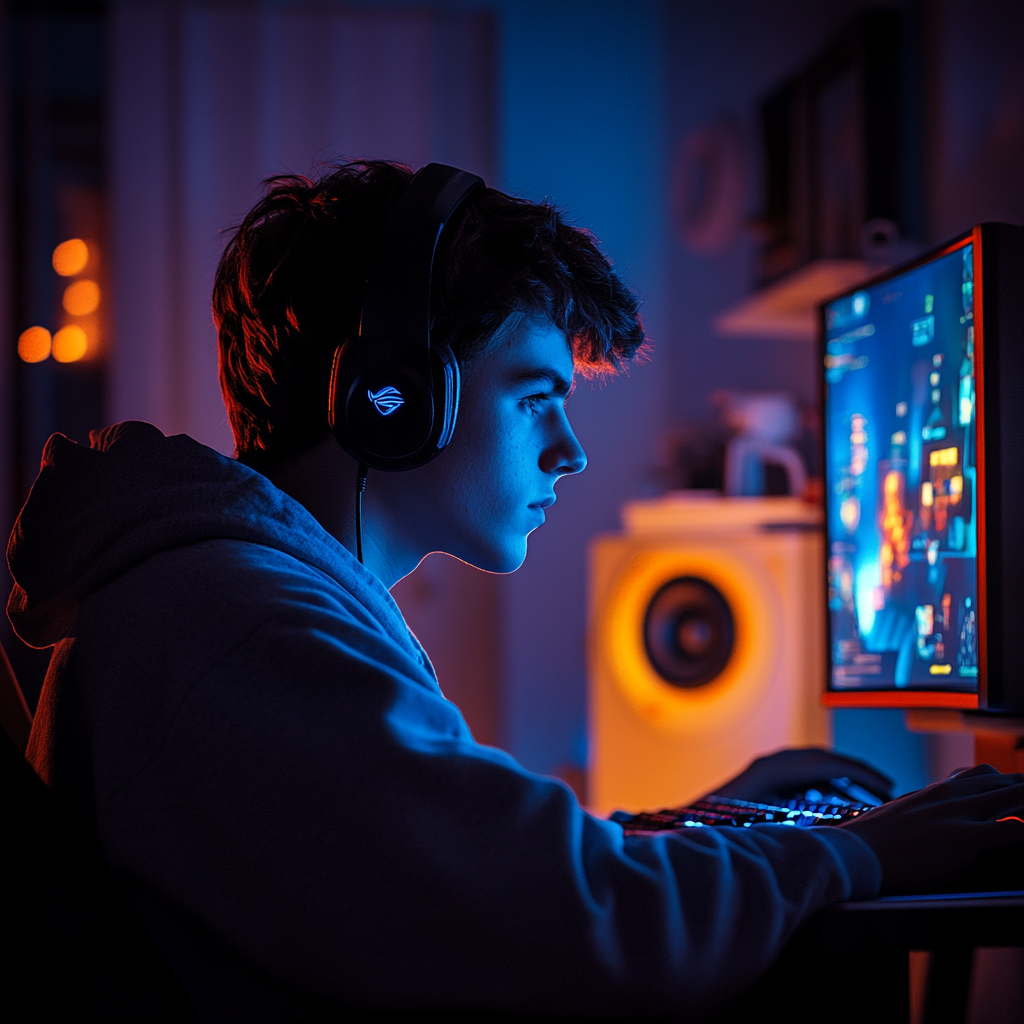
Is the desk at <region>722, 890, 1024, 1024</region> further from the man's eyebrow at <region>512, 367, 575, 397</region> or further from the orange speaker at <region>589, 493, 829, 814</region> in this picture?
the orange speaker at <region>589, 493, 829, 814</region>

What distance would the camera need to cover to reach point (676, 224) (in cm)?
322

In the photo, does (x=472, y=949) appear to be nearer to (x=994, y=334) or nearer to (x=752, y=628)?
(x=994, y=334)

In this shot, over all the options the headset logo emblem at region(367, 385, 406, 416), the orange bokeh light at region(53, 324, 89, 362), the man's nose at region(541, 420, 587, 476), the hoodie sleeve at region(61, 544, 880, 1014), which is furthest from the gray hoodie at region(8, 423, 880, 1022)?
the orange bokeh light at region(53, 324, 89, 362)

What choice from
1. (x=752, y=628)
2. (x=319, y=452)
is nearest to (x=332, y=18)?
(x=752, y=628)

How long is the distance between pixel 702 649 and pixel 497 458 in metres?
1.41

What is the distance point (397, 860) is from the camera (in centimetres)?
51

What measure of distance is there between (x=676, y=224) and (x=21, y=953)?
303 centimetres

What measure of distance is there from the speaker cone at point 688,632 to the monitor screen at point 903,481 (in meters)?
0.91

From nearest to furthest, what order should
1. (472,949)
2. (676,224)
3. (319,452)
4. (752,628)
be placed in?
1. (472,949)
2. (319,452)
3. (752,628)
4. (676,224)

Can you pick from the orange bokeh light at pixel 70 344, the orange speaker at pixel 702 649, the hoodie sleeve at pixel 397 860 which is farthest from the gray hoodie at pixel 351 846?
the orange bokeh light at pixel 70 344

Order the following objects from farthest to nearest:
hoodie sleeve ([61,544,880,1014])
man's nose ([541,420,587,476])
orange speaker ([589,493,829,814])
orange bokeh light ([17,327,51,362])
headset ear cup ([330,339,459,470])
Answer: orange bokeh light ([17,327,51,362])
orange speaker ([589,493,829,814])
man's nose ([541,420,587,476])
headset ear cup ([330,339,459,470])
hoodie sleeve ([61,544,880,1014])

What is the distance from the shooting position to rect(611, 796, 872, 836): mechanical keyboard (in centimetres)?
79

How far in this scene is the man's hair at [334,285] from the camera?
0.82 m

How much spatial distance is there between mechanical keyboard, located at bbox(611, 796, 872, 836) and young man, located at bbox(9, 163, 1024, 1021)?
0.41 ft
